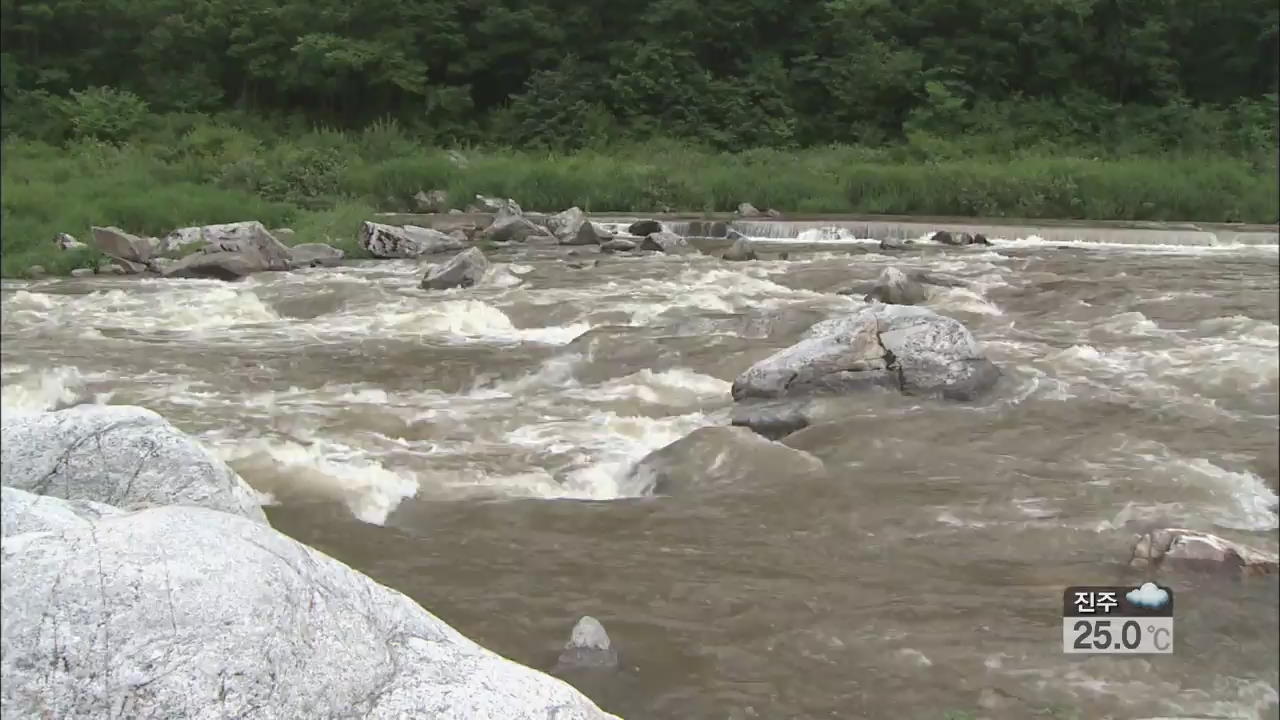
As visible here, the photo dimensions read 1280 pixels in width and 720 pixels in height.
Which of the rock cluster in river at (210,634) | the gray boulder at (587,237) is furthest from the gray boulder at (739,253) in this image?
the rock cluster in river at (210,634)

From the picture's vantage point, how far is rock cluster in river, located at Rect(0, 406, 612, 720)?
2055mm

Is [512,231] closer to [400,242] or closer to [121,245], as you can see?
[400,242]

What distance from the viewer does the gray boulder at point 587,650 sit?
418 centimetres

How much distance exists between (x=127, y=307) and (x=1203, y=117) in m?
20.9

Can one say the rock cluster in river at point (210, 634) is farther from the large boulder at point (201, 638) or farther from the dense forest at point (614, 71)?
the dense forest at point (614, 71)

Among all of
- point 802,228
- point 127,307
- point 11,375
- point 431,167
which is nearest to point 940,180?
point 802,228

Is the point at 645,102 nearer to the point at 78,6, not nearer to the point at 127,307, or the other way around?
the point at 78,6

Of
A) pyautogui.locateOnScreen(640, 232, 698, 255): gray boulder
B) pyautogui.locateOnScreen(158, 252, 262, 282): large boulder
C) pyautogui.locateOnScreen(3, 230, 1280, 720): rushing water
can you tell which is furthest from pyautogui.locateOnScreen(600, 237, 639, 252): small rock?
pyautogui.locateOnScreen(158, 252, 262, 282): large boulder

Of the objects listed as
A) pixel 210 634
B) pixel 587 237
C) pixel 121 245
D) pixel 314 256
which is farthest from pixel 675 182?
pixel 210 634

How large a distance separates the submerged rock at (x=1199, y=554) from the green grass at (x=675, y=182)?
15.5 metres

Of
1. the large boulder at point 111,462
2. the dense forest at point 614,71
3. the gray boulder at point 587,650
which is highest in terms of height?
the dense forest at point 614,71

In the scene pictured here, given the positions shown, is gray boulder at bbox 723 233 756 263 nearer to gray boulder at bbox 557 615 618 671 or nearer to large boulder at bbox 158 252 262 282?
large boulder at bbox 158 252 262 282

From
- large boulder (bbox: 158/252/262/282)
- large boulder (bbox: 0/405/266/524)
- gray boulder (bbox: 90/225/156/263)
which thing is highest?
large boulder (bbox: 0/405/266/524)

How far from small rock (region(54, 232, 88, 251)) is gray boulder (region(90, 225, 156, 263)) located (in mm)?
204
